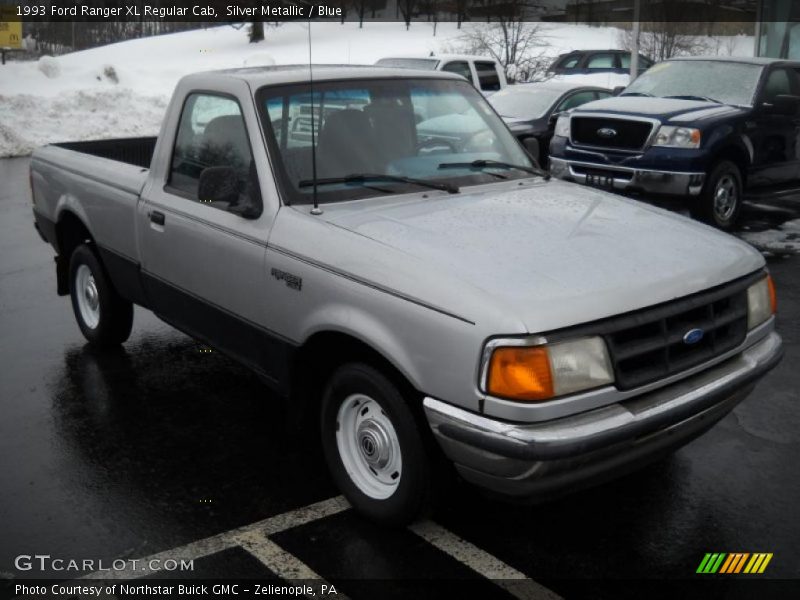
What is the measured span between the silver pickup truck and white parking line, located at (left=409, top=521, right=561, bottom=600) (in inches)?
8.7

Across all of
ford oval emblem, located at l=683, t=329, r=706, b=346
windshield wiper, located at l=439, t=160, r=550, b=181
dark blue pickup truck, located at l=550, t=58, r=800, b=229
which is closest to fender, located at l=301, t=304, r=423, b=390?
ford oval emblem, located at l=683, t=329, r=706, b=346

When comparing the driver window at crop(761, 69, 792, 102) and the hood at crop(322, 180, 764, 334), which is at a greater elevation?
the driver window at crop(761, 69, 792, 102)

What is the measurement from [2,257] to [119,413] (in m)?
4.63

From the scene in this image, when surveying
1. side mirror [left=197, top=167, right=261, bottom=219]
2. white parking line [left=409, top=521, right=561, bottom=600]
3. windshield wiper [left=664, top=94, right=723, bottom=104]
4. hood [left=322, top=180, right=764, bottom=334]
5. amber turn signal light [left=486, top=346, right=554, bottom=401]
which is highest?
windshield wiper [left=664, top=94, right=723, bottom=104]

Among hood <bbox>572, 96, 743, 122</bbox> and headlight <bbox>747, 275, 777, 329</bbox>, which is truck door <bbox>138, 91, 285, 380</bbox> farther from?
hood <bbox>572, 96, 743, 122</bbox>

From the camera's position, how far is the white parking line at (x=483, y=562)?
3.36m

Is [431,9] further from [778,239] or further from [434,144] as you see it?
[434,144]

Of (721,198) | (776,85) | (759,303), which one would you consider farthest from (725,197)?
(759,303)

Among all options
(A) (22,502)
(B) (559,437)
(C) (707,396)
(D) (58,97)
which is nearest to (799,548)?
(C) (707,396)

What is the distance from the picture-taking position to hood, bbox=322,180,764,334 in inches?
126

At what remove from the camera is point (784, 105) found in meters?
10.7

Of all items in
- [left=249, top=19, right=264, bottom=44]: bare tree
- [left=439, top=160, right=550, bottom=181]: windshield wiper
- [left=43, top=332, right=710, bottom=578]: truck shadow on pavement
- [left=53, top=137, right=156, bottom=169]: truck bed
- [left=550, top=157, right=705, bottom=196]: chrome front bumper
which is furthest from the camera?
[left=249, top=19, right=264, bottom=44]: bare tree

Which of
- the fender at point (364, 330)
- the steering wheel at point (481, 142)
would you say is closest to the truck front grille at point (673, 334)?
the fender at point (364, 330)

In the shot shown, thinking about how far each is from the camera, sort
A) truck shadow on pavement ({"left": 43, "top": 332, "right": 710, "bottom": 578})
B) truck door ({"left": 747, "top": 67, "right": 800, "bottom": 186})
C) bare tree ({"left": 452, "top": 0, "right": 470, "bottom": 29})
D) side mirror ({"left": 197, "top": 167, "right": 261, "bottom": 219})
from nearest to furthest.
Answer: truck shadow on pavement ({"left": 43, "top": 332, "right": 710, "bottom": 578})
side mirror ({"left": 197, "top": 167, "right": 261, "bottom": 219})
truck door ({"left": 747, "top": 67, "right": 800, "bottom": 186})
bare tree ({"left": 452, "top": 0, "right": 470, "bottom": 29})
